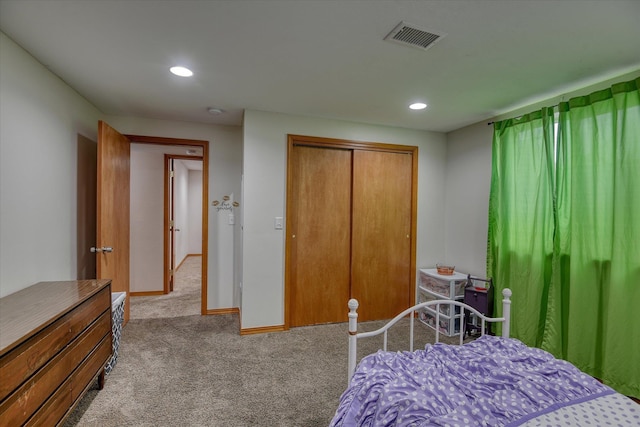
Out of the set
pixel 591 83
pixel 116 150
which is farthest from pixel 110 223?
pixel 591 83

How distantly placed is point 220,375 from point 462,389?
1.86 m

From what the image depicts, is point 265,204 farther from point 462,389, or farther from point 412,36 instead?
point 462,389

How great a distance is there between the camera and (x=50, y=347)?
1524mm

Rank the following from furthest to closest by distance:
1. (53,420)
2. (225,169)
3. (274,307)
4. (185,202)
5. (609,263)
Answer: (185,202)
(225,169)
(274,307)
(609,263)
(53,420)

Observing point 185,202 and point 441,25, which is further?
point 185,202

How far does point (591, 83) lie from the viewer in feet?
7.67

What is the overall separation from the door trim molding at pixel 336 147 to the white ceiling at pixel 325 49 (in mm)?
519

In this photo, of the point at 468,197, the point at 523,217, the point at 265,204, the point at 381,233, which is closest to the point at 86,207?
the point at 265,204

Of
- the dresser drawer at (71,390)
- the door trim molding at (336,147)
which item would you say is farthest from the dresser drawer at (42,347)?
the door trim molding at (336,147)

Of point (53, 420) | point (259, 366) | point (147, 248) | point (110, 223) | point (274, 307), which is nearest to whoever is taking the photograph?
point (53, 420)

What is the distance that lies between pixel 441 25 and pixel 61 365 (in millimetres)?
2716

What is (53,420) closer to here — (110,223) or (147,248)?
(110,223)

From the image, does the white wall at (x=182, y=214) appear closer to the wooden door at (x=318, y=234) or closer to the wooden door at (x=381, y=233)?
the wooden door at (x=318, y=234)

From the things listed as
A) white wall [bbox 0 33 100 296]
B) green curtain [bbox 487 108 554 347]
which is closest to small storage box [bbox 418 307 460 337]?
green curtain [bbox 487 108 554 347]
